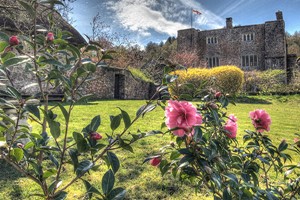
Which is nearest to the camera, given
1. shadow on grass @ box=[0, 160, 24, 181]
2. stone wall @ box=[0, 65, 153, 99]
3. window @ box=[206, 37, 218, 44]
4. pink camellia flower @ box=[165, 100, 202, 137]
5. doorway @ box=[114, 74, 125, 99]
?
pink camellia flower @ box=[165, 100, 202, 137]

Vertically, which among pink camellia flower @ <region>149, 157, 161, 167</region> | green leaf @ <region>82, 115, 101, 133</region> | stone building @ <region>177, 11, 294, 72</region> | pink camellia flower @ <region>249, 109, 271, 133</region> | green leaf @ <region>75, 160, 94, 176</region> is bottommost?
pink camellia flower @ <region>149, 157, 161, 167</region>

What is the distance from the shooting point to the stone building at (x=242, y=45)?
1065 inches

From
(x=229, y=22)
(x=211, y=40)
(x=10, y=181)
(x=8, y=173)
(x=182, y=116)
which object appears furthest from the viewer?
(x=211, y=40)

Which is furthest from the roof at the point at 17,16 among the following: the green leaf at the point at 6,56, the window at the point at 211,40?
the window at the point at 211,40

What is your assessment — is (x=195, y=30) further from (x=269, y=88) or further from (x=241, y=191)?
(x=241, y=191)

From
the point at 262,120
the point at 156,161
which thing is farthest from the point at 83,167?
the point at 262,120

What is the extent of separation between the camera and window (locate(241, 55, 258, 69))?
28469mm

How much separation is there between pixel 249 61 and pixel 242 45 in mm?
2002

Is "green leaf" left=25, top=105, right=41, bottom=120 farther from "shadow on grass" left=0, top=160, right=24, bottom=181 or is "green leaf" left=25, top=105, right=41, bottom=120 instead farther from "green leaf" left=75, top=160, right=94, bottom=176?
"shadow on grass" left=0, top=160, right=24, bottom=181

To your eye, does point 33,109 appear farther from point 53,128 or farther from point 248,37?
point 248,37

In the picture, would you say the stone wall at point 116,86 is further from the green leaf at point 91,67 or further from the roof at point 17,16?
the green leaf at point 91,67

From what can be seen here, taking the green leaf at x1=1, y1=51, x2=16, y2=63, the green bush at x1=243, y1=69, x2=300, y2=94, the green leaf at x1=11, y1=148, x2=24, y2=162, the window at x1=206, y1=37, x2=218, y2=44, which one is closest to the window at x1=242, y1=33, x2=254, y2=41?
the window at x1=206, y1=37, x2=218, y2=44

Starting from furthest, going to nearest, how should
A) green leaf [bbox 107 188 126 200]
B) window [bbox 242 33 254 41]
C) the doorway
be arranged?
window [bbox 242 33 254 41] → the doorway → green leaf [bbox 107 188 126 200]

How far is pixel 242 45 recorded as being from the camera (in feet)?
95.9
